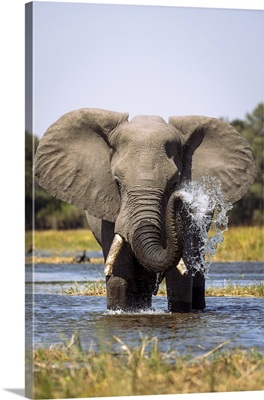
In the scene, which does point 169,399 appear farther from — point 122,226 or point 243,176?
point 243,176

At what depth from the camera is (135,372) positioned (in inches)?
389

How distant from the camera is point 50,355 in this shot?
9.85 metres

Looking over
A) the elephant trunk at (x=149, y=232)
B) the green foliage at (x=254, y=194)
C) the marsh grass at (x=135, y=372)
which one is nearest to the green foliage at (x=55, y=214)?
the green foliage at (x=254, y=194)

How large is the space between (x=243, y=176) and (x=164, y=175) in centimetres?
143

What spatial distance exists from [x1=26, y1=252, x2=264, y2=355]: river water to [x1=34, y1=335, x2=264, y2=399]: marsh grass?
174mm

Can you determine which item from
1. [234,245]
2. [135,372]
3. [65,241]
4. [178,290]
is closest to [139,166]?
[178,290]

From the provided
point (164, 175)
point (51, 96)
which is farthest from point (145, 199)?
point (51, 96)

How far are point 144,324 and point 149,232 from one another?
780mm

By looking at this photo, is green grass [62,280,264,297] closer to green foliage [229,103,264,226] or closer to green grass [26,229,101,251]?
green grass [26,229,101,251]

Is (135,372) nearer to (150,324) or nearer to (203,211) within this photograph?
(150,324)

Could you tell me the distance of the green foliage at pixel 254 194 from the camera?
1069 inches

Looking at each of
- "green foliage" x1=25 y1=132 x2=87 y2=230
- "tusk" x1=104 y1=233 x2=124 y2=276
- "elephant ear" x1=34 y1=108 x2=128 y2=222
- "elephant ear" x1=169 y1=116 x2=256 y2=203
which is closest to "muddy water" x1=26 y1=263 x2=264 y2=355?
"tusk" x1=104 y1=233 x2=124 y2=276

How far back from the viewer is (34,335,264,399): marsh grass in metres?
9.66

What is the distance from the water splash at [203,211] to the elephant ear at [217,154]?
0.23ft
